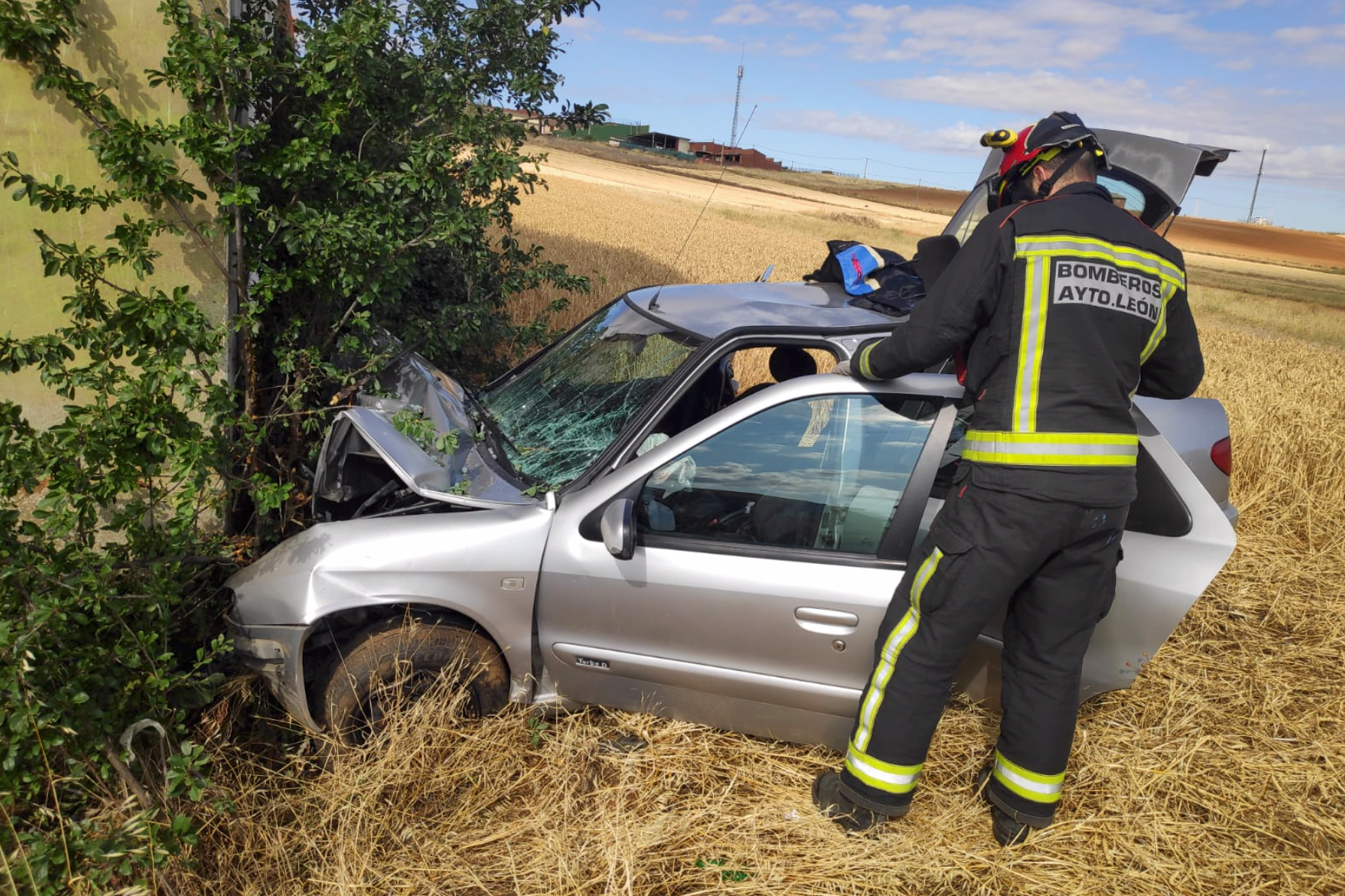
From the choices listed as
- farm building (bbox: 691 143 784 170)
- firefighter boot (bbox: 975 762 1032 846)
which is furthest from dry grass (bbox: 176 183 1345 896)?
farm building (bbox: 691 143 784 170)

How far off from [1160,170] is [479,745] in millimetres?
4028

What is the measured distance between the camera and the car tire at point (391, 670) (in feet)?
9.32

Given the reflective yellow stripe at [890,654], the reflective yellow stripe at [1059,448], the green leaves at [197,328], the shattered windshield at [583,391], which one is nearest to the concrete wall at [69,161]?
the green leaves at [197,328]

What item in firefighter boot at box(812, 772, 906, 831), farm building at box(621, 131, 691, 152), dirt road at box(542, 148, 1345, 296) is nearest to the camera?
firefighter boot at box(812, 772, 906, 831)

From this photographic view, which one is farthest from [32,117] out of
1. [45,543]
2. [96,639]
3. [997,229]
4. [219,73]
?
[997,229]

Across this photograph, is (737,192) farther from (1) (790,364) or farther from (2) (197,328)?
(2) (197,328)

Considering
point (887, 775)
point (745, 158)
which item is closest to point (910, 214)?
point (745, 158)

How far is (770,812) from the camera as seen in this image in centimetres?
285

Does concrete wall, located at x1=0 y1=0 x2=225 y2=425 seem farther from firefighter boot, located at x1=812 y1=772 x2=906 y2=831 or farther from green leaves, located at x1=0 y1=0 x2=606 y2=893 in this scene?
firefighter boot, located at x1=812 y1=772 x2=906 y2=831

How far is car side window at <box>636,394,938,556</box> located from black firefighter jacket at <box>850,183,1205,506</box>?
10.4 inches

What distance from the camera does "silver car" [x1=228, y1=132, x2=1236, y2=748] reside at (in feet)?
9.16

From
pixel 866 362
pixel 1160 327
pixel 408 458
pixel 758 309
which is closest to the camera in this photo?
pixel 1160 327

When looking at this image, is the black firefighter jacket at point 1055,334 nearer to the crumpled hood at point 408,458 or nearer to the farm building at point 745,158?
the crumpled hood at point 408,458

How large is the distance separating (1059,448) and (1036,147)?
94 centimetres
